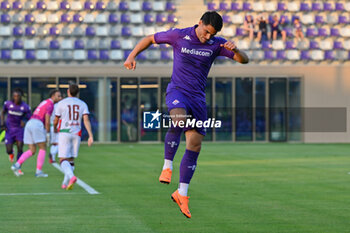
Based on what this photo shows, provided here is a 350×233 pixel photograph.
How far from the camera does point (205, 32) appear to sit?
8102 mm

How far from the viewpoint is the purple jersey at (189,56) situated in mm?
8281

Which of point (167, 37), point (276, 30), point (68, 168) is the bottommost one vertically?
point (68, 168)

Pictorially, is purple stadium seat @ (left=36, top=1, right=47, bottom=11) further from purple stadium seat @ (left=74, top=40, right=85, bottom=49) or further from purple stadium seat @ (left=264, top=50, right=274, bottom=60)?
purple stadium seat @ (left=264, top=50, right=274, bottom=60)

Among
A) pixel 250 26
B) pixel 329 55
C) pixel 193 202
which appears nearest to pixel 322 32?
pixel 329 55

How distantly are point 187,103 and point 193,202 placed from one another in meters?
5.74

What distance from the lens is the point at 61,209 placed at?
1281 centimetres

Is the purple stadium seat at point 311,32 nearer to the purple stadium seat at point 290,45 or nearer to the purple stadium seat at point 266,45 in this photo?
the purple stadium seat at point 290,45

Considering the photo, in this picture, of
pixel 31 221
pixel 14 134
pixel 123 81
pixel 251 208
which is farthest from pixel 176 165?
pixel 123 81

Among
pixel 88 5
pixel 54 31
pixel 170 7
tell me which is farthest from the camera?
pixel 170 7

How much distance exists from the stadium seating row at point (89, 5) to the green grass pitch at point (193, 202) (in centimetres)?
2371

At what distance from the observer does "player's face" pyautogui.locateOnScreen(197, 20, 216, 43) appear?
793cm

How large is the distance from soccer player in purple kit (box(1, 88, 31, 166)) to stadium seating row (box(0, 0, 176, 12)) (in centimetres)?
2328

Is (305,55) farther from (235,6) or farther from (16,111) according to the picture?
(16,111)

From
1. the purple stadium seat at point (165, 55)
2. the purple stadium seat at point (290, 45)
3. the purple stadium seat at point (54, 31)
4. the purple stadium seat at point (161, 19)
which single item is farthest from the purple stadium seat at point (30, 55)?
the purple stadium seat at point (290, 45)
